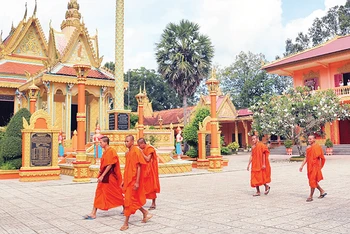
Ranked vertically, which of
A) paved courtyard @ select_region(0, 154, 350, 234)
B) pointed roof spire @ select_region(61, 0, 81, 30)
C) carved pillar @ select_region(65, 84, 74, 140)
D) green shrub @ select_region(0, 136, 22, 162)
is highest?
pointed roof spire @ select_region(61, 0, 81, 30)

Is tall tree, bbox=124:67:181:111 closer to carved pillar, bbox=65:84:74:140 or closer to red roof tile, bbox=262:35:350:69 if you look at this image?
red roof tile, bbox=262:35:350:69

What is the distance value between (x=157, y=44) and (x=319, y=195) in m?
21.1

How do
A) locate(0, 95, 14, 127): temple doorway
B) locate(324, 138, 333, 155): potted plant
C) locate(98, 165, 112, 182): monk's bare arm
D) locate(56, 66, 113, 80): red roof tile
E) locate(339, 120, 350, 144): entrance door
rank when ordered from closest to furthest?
1. locate(98, 165, 112, 182): monk's bare arm
2. locate(56, 66, 113, 80): red roof tile
3. locate(324, 138, 333, 155): potted plant
4. locate(0, 95, 14, 127): temple doorway
5. locate(339, 120, 350, 144): entrance door

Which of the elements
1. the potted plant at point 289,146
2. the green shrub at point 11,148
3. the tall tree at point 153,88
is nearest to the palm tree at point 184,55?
the potted plant at point 289,146

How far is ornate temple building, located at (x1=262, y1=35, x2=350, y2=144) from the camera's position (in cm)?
2500

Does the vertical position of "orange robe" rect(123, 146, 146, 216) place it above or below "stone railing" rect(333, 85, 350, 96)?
below

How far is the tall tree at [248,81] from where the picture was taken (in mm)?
42781

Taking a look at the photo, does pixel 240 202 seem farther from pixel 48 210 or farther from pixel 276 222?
pixel 48 210

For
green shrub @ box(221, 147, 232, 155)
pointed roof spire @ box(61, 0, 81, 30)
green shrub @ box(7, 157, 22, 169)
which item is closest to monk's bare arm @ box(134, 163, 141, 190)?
green shrub @ box(7, 157, 22, 169)

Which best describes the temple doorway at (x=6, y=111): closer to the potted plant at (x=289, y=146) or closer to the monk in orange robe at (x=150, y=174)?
the potted plant at (x=289, y=146)

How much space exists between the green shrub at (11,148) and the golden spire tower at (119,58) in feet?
13.6

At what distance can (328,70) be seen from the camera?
2744 centimetres

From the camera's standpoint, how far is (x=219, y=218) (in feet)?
18.5

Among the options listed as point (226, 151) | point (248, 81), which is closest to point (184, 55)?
point (226, 151)
